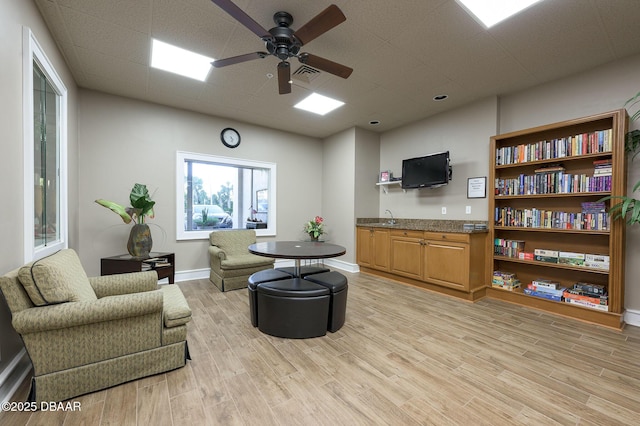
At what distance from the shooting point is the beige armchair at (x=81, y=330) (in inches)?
60.4

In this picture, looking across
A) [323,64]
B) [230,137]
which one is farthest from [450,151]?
[230,137]

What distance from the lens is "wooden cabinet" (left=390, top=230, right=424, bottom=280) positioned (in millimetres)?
4148

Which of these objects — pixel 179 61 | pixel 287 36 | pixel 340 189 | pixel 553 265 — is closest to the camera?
pixel 287 36

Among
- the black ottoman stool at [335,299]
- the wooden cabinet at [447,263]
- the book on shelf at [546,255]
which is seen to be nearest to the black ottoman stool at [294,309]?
the black ottoman stool at [335,299]

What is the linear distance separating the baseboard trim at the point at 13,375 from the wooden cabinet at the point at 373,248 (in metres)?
4.25

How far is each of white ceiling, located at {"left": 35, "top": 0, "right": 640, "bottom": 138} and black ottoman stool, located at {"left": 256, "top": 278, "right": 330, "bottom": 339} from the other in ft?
7.87

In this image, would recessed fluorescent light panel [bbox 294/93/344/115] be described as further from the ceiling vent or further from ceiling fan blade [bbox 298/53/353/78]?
ceiling fan blade [bbox 298/53/353/78]

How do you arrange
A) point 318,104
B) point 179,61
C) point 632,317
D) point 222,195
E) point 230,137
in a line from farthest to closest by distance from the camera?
1. point 222,195
2. point 230,137
3. point 318,104
4. point 179,61
5. point 632,317

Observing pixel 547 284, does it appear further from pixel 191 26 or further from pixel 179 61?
pixel 179 61

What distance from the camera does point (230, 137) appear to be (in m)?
4.92

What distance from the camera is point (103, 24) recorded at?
95.8 inches

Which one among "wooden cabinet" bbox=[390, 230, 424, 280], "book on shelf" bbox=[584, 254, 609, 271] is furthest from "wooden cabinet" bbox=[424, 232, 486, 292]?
"book on shelf" bbox=[584, 254, 609, 271]

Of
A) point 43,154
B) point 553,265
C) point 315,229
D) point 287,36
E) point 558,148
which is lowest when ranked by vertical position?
point 553,265

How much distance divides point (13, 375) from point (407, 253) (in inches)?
168
